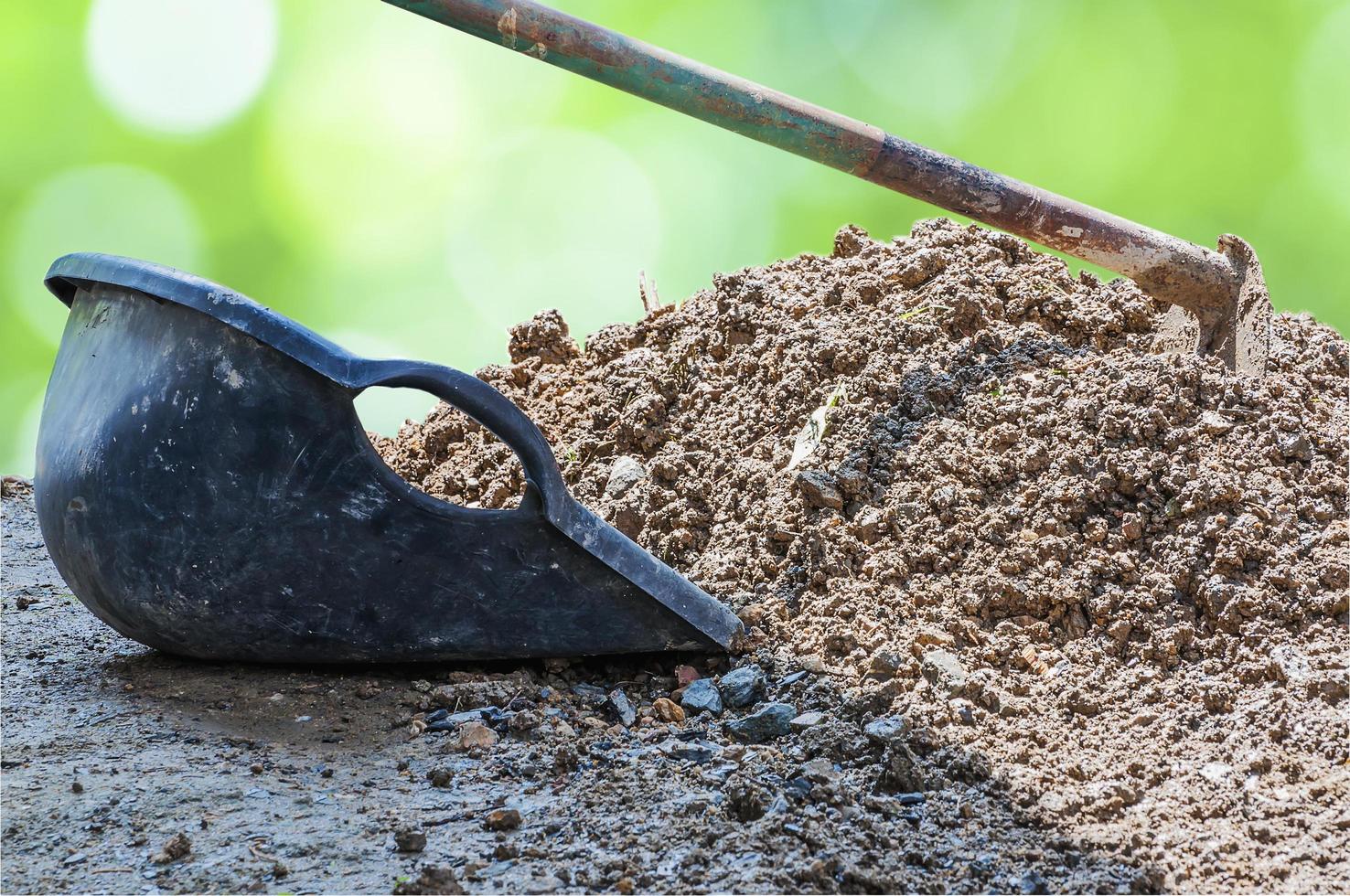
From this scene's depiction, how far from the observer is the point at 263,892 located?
154cm

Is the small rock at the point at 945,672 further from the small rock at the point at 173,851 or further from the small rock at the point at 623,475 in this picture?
the small rock at the point at 173,851

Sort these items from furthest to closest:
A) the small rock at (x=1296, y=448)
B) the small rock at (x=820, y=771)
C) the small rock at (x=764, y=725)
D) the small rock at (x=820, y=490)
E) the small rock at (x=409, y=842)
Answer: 1. the small rock at (x=820, y=490)
2. the small rock at (x=1296, y=448)
3. the small rock at (x=764, y=725)
4. the small rock at (x=820, y=771)
5. the small rock at (x=409, y=842)

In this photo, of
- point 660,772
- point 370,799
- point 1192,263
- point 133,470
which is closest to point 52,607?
point 133,470

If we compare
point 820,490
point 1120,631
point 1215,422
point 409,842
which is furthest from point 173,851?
point 1215,422

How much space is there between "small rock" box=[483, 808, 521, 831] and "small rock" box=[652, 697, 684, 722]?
0.49 m

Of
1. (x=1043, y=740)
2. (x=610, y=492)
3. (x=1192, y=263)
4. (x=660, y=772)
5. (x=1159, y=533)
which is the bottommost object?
(x=660, y=772)

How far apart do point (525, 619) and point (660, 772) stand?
492 millimetres

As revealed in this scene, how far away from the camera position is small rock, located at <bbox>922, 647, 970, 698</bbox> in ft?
6.98

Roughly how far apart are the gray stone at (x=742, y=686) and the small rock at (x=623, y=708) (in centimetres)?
19

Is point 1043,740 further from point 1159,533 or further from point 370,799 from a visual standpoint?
point 370,799

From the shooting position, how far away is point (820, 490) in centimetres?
260


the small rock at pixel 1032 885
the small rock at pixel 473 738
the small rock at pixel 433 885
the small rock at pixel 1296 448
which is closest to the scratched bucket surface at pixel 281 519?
the small rock at pixel 473 738

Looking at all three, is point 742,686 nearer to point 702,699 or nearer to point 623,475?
point 702,699

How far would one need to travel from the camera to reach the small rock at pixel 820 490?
2600 mm
